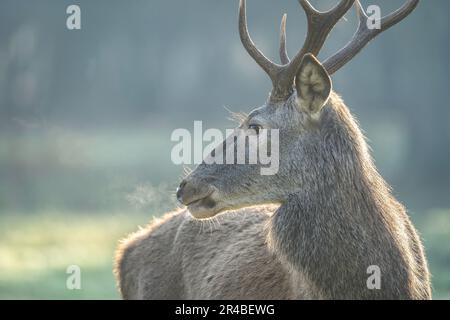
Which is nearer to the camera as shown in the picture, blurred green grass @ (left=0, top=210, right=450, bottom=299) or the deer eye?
the deer eye

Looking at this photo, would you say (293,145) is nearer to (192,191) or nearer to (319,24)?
(192,191)

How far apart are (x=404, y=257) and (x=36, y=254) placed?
10.1 m

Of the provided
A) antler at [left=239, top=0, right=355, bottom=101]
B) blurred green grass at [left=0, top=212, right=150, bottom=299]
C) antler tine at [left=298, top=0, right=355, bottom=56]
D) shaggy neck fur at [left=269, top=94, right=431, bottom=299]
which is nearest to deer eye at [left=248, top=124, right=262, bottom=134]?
antler at [left=239, top=0, right=355, bottom=101]

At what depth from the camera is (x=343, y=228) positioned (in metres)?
5.35

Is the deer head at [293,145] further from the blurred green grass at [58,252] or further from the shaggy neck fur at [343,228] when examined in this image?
the blurred green grass at [58,252]

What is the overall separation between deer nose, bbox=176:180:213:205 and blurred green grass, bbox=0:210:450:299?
7.19 meters

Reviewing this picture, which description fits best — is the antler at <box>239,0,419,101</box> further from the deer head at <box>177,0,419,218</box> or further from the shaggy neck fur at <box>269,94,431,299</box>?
the shaggy neck fur at <box>269,94,431,299</box>

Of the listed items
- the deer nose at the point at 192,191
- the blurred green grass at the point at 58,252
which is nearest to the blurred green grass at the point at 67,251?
the blurred green grass at the point at 58,252

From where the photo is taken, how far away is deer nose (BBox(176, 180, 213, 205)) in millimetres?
5570

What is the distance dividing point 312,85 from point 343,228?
0.87m

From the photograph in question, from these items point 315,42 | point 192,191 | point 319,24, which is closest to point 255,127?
point 192,191
